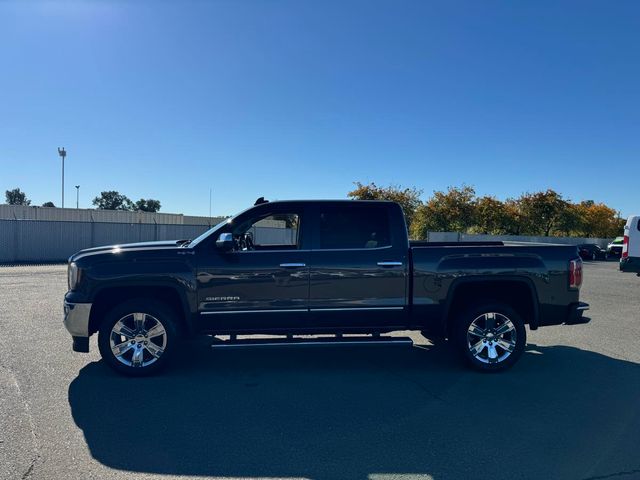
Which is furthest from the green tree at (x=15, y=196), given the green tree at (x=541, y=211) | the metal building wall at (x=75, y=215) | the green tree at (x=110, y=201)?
the green tree at (x=541, y=211)

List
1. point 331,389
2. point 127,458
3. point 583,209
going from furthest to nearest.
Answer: point 583,209 → point 331,389 → point 127,458

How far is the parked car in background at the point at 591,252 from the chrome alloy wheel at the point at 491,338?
33476 millimetres

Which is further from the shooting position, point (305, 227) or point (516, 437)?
point (305, 227)

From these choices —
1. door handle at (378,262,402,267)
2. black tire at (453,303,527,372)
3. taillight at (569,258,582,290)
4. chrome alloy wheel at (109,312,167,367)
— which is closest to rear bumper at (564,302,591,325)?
taillight at (569,258,582,290)

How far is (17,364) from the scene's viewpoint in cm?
581

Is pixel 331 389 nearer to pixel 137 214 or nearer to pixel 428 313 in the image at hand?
pixel 428 313

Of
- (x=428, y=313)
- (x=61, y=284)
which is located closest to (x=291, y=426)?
(x=428, y=313)

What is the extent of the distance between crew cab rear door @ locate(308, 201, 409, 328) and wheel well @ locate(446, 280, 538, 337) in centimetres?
73

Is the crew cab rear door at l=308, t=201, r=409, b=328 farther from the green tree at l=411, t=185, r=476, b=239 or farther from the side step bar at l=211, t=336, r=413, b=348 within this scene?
the green tree at l=411, t=185, r=476, b=239

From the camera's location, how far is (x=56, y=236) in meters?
23.1

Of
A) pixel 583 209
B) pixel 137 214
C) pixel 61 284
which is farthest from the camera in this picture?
pixel 583 209

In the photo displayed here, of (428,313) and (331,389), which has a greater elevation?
(428,313)

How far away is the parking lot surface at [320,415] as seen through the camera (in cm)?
354

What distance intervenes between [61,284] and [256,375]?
10515 millimetres
